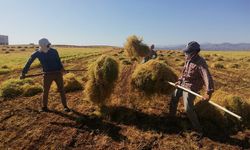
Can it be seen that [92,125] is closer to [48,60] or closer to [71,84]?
[48,60]

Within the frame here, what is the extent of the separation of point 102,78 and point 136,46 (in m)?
10.9

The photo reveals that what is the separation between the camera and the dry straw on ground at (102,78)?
7.63 metres

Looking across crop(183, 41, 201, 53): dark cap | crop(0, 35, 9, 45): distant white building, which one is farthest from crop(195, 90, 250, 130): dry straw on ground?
crop(0, 35, 9, 45): distant white building

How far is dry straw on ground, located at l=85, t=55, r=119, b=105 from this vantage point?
300 inches

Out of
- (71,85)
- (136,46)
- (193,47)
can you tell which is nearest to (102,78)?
(193,47)

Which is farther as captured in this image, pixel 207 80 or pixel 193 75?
pixel 193 75

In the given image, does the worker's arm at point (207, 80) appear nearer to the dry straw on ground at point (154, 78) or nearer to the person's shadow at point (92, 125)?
the dry straw on ground at point (154, 78)

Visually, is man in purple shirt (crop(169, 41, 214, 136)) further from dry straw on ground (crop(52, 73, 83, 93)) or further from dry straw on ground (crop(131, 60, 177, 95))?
dry straw on ground (crop(52, 73, 83, 93))

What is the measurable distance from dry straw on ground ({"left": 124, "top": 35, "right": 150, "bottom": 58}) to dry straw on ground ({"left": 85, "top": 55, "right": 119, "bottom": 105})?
10634 millimetres

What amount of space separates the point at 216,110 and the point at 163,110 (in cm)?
169

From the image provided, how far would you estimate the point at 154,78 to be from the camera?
24.6ft

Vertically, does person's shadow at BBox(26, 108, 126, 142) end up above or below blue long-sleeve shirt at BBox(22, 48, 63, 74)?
below

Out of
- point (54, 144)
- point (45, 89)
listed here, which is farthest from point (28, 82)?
point (54, 144)

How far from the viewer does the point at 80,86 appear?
11.8 meters
